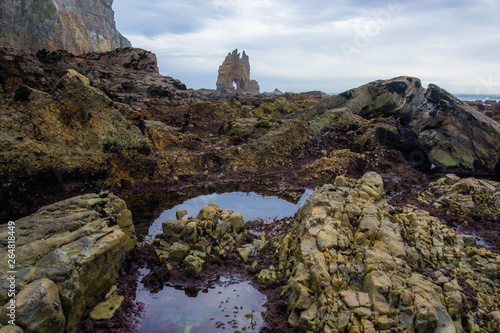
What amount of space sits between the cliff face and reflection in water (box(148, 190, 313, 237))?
5633 cm

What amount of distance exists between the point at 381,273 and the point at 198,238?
5.09 meters

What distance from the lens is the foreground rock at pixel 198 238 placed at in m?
7.82

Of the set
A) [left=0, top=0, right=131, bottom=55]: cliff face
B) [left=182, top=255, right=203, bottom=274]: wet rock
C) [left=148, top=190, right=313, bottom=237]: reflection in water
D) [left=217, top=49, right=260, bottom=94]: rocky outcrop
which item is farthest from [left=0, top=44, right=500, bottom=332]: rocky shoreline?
[left=217, top=49, right=260, bottom=94]: rocky outcrop

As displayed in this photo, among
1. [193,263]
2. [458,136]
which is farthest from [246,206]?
Result: [458,136]

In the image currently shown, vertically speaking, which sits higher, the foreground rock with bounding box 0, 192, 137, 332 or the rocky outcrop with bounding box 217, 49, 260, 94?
→ the rocky outcrop with bounding box 217, 49, 260, 94

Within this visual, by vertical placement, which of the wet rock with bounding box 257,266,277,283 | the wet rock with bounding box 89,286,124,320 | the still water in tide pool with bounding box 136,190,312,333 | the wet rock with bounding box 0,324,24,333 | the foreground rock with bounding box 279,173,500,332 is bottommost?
the still water in tide pool with bounding box 136,190,312,333

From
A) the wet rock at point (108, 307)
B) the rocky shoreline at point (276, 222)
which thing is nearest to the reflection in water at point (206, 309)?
the rocky shoreline at point (276, 222)

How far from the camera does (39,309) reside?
4684 mm

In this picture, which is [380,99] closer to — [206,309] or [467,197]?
[467,197]

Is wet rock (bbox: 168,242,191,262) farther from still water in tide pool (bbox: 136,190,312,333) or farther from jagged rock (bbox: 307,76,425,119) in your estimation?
jagged rock (bbox: 307,76,425,119)

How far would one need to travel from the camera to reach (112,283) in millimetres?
6840

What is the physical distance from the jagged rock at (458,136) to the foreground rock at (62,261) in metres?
20.0

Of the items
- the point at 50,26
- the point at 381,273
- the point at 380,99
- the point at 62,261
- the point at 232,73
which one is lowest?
the point at 381,273

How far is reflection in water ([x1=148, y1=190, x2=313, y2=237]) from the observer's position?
11234 mm
